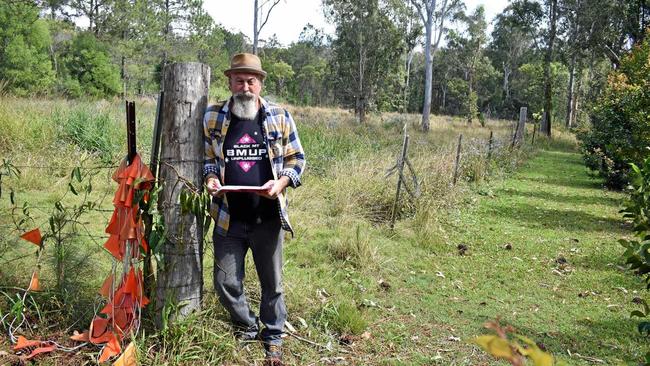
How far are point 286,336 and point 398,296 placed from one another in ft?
4.92

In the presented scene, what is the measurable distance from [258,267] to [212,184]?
0.62 metres

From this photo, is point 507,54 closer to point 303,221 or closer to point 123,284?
point 303,221

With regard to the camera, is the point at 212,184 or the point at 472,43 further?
the point at 472,43

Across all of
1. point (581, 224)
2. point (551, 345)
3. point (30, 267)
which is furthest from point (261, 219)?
point (581, 224)

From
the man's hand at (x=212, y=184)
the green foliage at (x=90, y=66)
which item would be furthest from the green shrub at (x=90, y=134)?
the green foliage at (x=90, y=66)

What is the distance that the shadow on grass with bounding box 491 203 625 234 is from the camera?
781cm

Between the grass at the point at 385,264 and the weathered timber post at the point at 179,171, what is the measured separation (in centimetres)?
24

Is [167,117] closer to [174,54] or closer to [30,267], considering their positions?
[30,267]

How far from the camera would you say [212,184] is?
2893 mm

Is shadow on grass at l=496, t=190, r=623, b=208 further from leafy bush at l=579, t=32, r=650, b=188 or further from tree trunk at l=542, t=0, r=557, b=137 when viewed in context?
tree trunk at l=542, t=0, r=557, b=137

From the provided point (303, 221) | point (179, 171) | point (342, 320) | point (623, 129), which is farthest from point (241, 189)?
point (623, 129)

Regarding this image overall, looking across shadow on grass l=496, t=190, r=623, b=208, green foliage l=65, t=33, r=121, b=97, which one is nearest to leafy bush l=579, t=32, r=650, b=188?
shadow on grass l=496, t=190, r=623, b=208

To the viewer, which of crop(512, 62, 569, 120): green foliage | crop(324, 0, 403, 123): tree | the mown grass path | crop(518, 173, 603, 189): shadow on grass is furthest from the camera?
crop(512, 62, 569, 120): green foliage

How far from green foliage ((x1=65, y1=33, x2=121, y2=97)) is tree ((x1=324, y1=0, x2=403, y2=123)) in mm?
12950
